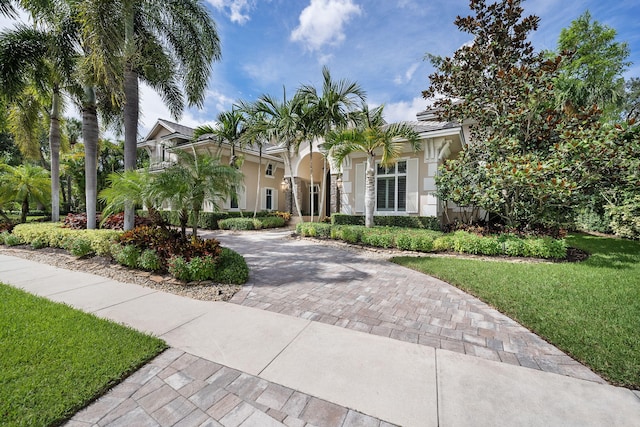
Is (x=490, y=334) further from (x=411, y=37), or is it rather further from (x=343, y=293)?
(x=411, y=37)

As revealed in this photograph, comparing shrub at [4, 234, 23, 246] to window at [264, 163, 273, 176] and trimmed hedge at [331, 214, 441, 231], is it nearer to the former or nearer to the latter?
trimmed hedge at [331, 214, 441, 231]

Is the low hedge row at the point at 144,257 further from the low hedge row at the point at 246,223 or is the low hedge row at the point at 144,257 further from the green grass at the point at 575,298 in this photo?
the low hedge row at the point at 246,223

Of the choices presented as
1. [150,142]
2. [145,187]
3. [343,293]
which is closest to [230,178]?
[145,187]

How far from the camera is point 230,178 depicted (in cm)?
612

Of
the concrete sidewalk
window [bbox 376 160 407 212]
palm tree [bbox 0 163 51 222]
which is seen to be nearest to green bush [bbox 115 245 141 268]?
the concrete sidewalk

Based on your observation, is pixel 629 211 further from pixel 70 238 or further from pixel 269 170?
pixel 269 170

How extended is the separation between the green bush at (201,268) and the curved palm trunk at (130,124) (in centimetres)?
404

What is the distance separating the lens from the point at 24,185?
37.4ft

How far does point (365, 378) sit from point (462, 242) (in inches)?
279

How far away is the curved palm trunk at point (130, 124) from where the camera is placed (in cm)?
773

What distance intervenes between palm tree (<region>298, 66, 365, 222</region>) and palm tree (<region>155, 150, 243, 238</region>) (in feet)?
17.2

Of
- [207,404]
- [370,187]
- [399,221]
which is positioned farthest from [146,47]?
[399,221]

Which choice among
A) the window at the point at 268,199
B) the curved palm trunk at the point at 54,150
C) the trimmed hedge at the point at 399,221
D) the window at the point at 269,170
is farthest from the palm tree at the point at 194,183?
the window at the point at 269,170

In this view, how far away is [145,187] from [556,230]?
12.8 m
